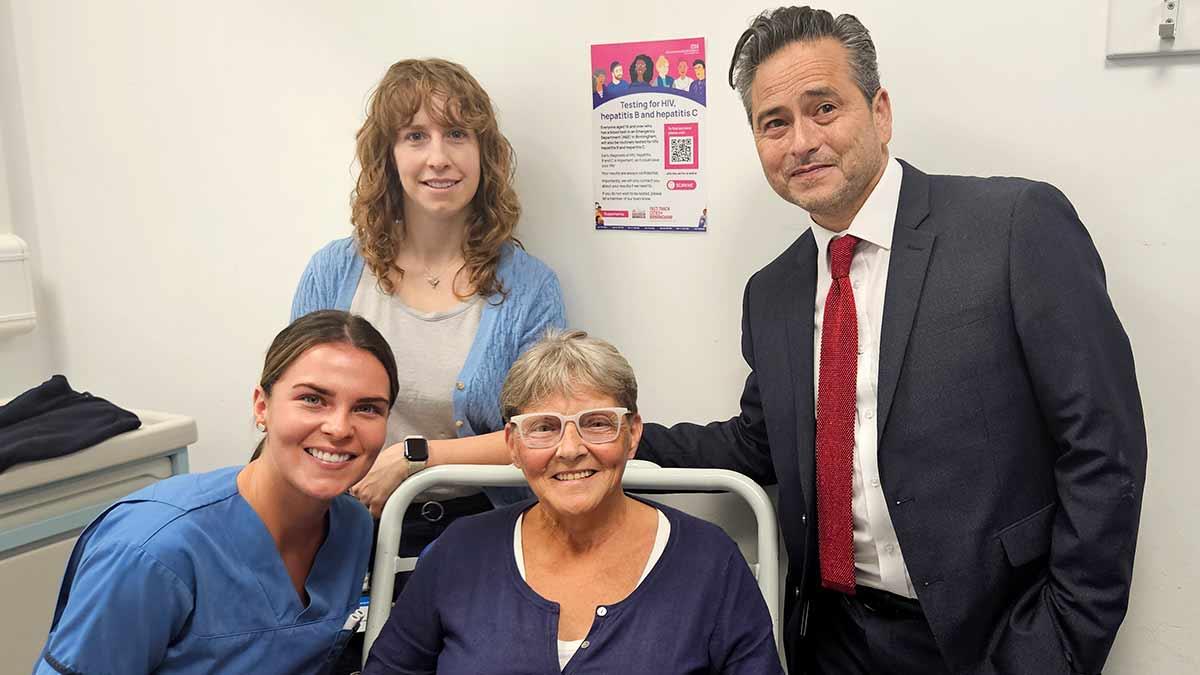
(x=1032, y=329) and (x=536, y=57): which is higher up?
(x=536, y=57)

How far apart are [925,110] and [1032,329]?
1.95 feet

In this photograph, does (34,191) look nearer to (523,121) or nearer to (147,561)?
(523,121)

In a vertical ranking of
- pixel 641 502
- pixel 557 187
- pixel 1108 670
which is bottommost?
pixel 1108 670

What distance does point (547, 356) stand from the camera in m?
1.64

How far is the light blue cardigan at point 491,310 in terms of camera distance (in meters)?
2.09

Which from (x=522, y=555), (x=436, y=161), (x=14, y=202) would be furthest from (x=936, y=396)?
(x=14, y=202)

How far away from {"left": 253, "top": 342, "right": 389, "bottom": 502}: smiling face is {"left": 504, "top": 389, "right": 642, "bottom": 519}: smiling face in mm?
→ 255

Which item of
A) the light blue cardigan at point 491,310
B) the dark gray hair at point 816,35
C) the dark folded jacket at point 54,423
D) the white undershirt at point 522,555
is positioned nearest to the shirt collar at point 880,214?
the dark gray hair at point 816,35

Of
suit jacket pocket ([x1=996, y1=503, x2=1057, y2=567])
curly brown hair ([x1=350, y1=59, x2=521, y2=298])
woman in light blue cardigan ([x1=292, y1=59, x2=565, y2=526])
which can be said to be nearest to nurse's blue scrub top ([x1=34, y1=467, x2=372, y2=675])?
woman in light blue cardigan ([x1=292, y1=59, x2=565, y2=526])

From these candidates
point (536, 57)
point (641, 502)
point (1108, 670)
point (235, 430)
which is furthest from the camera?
point (235, 430)

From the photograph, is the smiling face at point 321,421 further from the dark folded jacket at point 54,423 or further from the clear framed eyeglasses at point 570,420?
the dark folded jacket at point 54,423

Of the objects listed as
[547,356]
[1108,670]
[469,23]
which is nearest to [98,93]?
→ [469,23]

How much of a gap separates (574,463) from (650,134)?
93 cm

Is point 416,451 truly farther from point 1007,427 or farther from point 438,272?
point 1007,427
